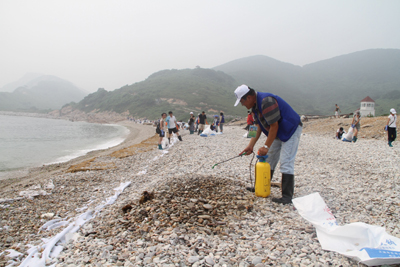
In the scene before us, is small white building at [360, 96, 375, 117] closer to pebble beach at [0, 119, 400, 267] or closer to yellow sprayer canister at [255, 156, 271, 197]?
pebble beach at [0, 119, 400, 267]

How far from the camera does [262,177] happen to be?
4.21 metres

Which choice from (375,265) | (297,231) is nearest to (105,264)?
(297,231)

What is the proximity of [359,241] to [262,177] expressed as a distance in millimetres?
1748

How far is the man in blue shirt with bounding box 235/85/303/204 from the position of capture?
377 centimetres

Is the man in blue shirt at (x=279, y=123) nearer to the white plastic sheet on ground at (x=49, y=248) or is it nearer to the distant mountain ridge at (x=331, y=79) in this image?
the white plastic sheet on ground at (x=49, y=248)

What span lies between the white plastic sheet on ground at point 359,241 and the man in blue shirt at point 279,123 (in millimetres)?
867

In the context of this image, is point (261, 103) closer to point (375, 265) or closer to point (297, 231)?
point (297, 231)

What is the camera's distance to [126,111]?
87312 mm

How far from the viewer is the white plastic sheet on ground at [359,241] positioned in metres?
2.35

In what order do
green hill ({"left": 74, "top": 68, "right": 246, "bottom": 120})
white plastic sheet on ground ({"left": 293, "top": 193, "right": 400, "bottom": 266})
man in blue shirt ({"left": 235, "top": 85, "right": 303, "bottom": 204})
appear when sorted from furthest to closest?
green hill ({"left": 74, "top": 68, "right": 246, "bottom": 120}) < man in blue shirt ({"left": 235, "top": 85, "right": 303, "bottom": 204}) < white plastic sheet on ground ({"left": 293, "top": 193, "right": 400, "bottom": 266})

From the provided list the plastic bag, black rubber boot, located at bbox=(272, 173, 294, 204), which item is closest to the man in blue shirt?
black rubber boot, located at bbox=(272, 173, 294, 204)

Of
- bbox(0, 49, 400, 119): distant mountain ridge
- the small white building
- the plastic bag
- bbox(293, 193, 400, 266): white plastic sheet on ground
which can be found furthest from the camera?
bbox(0, 49, 400, 119): distant mountain ridge

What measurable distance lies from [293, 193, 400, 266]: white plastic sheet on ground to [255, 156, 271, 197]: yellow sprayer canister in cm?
103

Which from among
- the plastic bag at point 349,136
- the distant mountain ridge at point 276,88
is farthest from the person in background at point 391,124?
the distant mountain ridge at point 276,88
